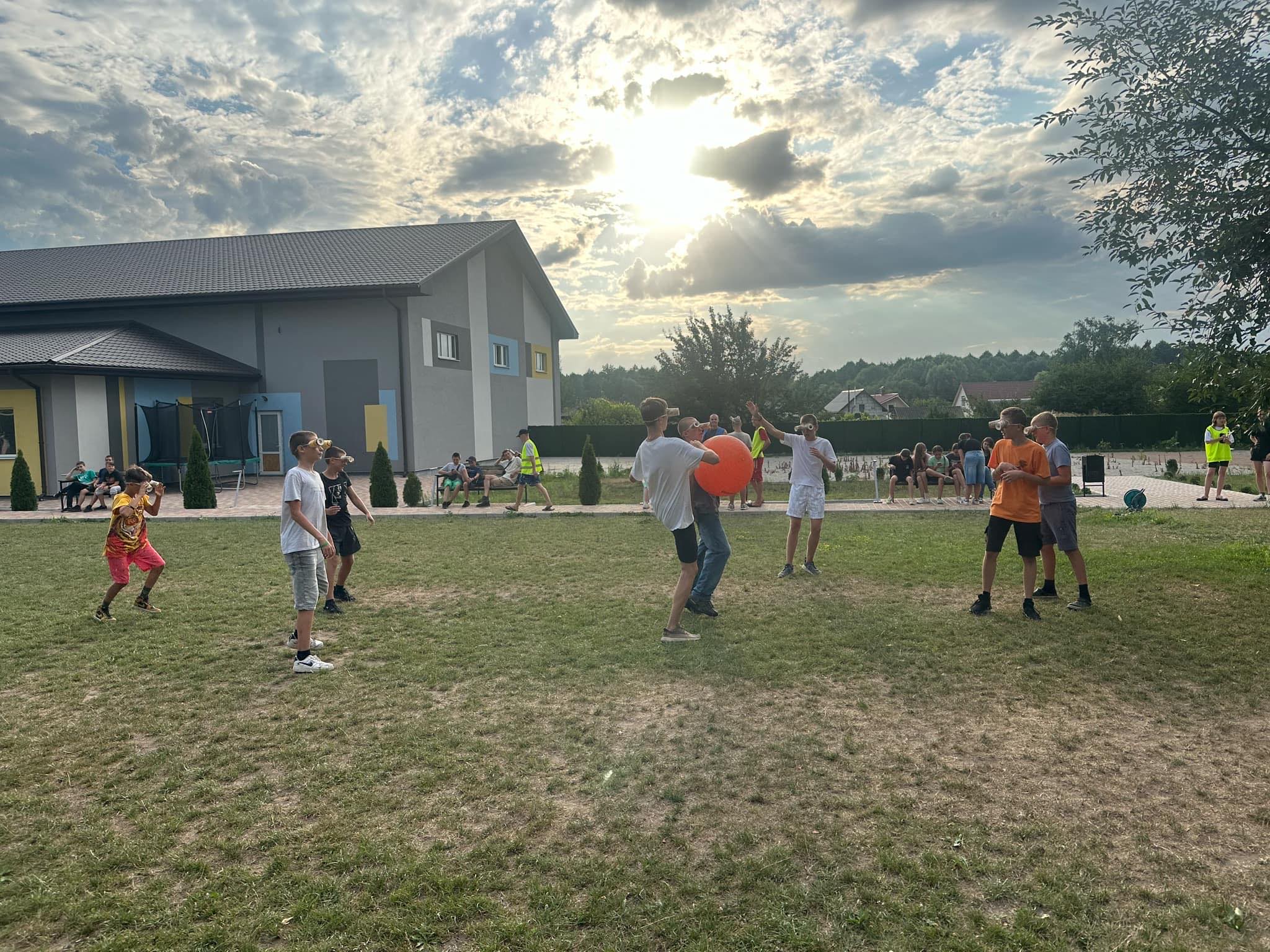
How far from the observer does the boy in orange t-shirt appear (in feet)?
24.3

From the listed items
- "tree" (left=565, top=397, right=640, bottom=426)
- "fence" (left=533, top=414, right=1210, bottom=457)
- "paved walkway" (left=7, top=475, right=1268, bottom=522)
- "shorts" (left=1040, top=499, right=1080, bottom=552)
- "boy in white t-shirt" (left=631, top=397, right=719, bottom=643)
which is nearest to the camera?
"boy in white t-shirt" (left=631, top=397, right=719, bottom=643)

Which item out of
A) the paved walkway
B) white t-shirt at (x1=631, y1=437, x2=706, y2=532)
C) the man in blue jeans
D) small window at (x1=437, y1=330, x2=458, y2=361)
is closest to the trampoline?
the paved walkway

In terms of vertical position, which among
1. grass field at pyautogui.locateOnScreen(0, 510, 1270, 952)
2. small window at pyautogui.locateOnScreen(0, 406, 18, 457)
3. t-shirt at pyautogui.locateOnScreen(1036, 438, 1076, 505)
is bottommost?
grass field at pyautogui.locateOnScreen(0, 510, 1270, 952)

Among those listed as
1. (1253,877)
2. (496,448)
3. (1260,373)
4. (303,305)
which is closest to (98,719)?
(1253,877)

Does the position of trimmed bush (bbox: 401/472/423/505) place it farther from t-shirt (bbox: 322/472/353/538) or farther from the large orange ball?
the large orange ball

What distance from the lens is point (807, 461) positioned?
373 inches

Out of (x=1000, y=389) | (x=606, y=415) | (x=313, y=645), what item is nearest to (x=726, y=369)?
(x=606, y=415)

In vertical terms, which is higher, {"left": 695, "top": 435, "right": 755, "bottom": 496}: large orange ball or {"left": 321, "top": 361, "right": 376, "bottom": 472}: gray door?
{"left": 321, "top": 361, "right": 376, "bottom": 472}: gray door

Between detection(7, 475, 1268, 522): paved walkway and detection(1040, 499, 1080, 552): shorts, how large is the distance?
754 cm

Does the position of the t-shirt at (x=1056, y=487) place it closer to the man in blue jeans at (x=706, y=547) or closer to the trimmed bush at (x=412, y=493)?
the man in blue jeans at (x=706, y=547)

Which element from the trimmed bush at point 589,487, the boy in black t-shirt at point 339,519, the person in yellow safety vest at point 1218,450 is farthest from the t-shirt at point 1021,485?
the trimmed bush at point 589,487

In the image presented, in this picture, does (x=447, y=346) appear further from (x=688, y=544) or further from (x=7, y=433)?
(x=688, y=544)

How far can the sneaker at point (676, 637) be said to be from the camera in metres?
6.97

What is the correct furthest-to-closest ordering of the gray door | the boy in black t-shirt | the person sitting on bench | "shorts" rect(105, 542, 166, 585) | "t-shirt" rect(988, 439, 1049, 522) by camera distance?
the gray door
the person sitting on bench
the boy in black t-shirt
"shorts" rect(105, 542, 166, 585)
"t-shirt" rect(988, 439, 1049, 522)
